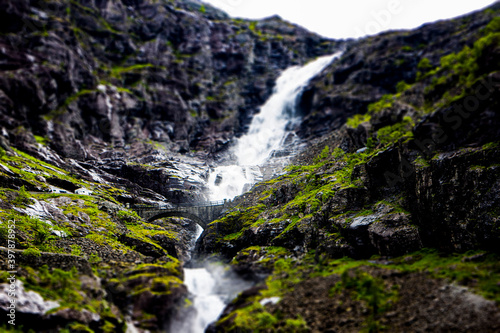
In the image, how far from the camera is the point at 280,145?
86250 mm

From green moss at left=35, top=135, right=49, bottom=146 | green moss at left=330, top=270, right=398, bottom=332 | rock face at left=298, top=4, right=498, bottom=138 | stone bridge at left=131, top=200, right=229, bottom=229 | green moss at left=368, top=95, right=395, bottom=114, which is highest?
rock face at left=298, top=4, right=498, bottom=138

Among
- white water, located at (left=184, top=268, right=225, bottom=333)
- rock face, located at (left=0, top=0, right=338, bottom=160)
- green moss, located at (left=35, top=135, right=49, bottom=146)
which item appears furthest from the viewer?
rock face, located at (left=0, top=0, right=338, bottom=160)

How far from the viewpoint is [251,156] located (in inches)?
3430

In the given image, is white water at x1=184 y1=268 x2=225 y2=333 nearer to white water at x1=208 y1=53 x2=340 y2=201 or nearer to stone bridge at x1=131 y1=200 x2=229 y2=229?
stone bridge at x1=131 y1=200 x2=229 y2=229

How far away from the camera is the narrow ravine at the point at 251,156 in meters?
23.4

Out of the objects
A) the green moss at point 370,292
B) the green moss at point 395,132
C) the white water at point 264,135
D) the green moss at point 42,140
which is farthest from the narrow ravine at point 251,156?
Result: the green moss at point 42,140

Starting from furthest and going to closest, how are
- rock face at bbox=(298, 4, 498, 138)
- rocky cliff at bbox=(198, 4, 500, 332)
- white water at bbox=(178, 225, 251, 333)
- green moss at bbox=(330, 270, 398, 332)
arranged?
rock face at bbox=(298, 4, 498, 138), white water at bbox=(178, 225, 251, 333), rocky cliff at bbox=(198, 4, 500, 332), green moss at bbox=(330, 270, 398, 332)

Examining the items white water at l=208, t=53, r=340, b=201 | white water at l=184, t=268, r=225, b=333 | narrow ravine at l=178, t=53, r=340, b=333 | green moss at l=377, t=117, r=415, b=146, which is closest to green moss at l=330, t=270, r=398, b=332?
narrow ravine at l=178, t=53, r=340, b=333

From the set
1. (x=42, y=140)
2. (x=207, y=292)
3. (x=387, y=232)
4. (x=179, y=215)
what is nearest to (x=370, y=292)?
(x=387, y=232)

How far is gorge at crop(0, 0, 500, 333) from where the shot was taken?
18781 mm

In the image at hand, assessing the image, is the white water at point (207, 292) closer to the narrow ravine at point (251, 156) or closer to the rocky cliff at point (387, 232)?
the narrow ravine at point (251, 156)

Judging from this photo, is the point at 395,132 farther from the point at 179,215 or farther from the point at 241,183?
the point at 241,183

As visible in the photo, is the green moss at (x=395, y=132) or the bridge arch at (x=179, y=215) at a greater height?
the green moss at (x=395, y=132)

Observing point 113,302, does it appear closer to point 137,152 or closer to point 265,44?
point 137,152
